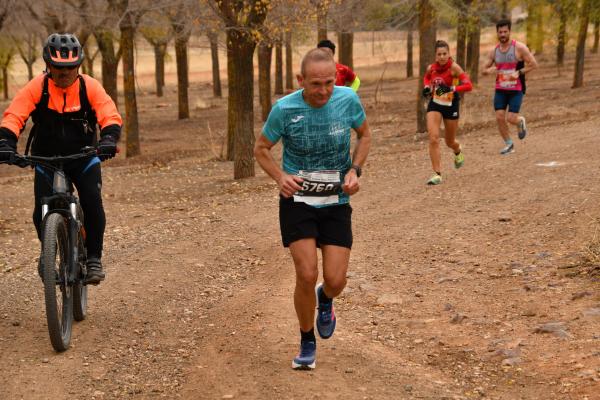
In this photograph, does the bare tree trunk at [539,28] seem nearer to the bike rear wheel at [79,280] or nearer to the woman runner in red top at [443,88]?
the woman runner in red top at [443,88]

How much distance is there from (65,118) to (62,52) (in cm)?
49

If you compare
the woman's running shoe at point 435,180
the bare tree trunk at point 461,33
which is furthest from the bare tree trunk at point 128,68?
the bare tree trunk at point 461,33

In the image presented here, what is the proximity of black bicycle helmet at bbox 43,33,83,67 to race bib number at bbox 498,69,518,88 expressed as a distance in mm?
9104

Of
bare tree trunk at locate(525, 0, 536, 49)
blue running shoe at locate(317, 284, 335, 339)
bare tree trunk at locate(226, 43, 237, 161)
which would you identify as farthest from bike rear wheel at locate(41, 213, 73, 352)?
bare tree trunk at locate(525, 0, 536, 49)

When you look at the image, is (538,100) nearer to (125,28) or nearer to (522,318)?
(125,28)

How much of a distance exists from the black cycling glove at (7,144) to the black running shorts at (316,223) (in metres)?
1.91

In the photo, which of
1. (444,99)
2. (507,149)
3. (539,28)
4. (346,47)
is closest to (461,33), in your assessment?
(539,28)

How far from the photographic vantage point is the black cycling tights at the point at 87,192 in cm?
641

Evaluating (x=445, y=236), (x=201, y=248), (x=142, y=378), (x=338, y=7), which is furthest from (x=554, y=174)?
(x=338, y=7)

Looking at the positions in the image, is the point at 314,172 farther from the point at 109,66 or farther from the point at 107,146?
the point at 109,66

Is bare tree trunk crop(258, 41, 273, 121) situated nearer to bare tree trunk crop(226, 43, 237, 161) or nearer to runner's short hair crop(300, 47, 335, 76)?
bare tree trunk crop(226, 43, 237, 161)

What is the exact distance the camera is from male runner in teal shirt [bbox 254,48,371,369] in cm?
536

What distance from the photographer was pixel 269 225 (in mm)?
10977

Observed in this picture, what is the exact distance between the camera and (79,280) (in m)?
6.54
